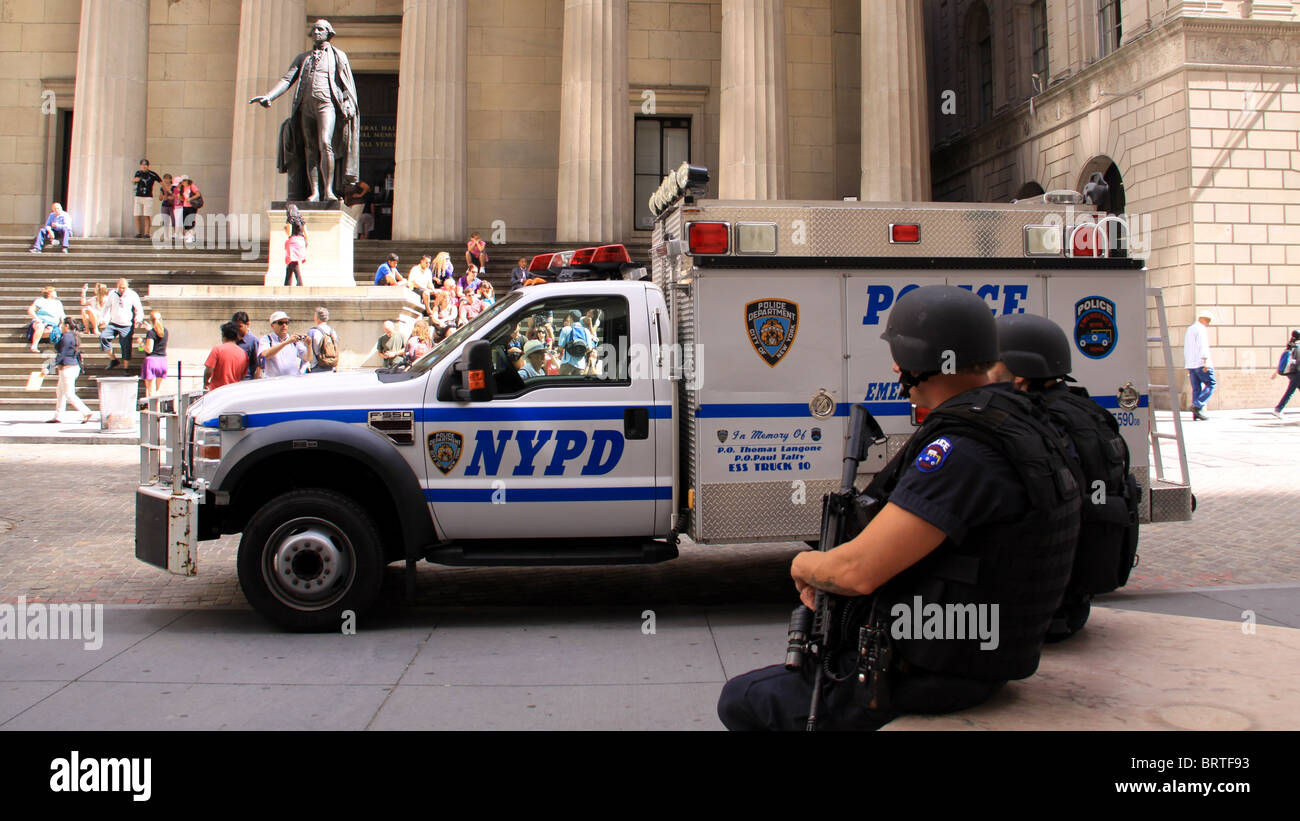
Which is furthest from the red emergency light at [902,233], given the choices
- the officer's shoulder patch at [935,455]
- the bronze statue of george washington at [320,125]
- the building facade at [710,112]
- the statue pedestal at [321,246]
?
the building facade at [710,112]

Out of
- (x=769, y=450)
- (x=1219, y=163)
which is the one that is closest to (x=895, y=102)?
(x=1219, y=163)

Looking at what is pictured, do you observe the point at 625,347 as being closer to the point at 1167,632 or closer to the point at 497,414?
the point at 497,414

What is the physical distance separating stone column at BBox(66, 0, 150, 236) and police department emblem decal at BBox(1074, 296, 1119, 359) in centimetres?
2535

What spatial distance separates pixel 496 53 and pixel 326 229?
14034mm

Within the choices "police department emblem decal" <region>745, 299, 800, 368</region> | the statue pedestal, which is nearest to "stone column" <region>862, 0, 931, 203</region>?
the statue pedestal

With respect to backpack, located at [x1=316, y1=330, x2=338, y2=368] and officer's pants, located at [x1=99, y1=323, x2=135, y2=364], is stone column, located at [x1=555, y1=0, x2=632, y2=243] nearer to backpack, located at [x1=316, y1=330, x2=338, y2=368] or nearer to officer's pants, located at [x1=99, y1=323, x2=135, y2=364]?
officer's pants, located at [x1=99, y1=323, x2=135, y2=364]

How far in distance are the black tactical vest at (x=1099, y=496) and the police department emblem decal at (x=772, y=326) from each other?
164 centimetres

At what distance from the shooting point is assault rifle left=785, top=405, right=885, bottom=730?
99.7 inches

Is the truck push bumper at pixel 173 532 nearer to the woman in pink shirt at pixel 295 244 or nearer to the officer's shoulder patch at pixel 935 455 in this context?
the officer's shoulder patch at pixel 935 455

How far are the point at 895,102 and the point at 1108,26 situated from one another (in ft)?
16.9

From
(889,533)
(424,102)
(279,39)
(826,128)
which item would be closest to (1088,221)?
(889,533)

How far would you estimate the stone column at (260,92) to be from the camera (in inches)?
980

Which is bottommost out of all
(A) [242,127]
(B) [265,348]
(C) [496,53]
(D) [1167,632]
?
(D) [1167,632]
